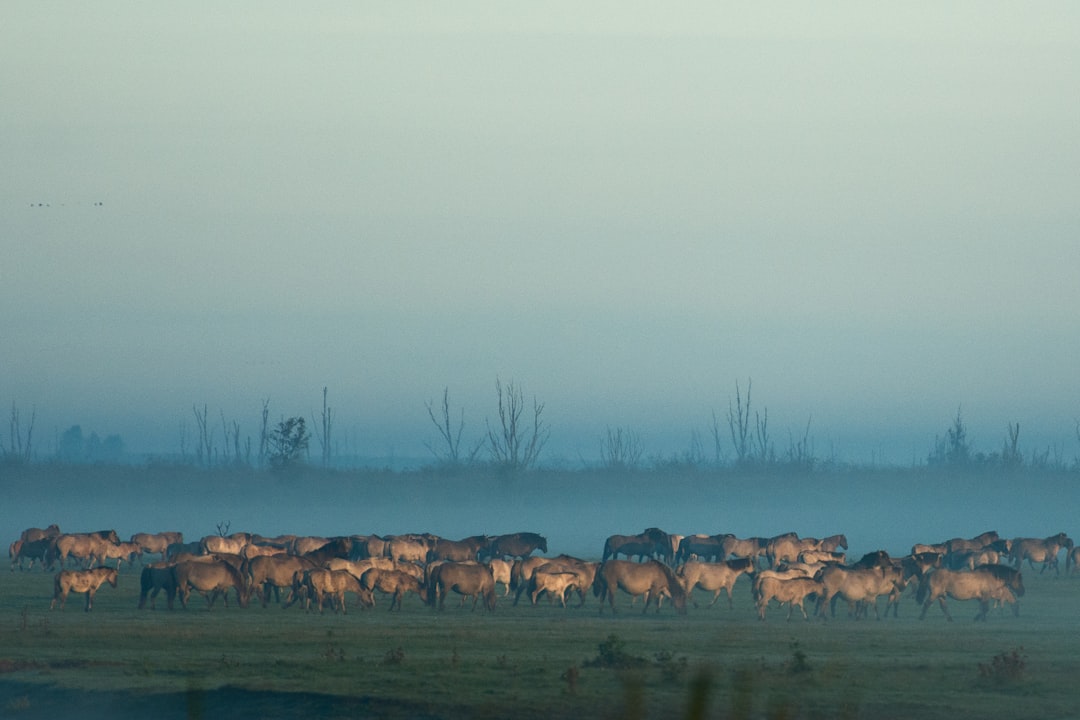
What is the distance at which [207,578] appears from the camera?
36.1 metres

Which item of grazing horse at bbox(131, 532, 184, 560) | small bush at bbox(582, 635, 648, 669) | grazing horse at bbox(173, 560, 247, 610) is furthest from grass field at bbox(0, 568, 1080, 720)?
grazing horse at bbox(131, 532, 184, 560)

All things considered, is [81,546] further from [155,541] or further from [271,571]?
[271,571]

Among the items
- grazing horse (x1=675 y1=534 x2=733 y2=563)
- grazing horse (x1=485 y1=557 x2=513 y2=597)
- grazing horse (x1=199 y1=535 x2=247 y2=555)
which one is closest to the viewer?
grazing horse (x1=485 y1=557 x2=513 y2=597)

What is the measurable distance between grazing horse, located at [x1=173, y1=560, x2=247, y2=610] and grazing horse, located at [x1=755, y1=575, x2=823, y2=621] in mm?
12492

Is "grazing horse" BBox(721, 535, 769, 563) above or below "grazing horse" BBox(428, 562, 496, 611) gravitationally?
above

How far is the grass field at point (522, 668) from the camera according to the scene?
21.6 metres

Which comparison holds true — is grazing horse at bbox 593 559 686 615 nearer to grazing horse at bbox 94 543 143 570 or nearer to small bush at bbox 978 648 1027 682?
small bush at bbox 978 648 1027 682

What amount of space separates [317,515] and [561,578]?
83.2 meters

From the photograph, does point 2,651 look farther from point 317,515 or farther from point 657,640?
point 317,515

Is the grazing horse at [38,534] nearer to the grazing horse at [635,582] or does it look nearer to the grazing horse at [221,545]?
the grazing horse at [221,545]

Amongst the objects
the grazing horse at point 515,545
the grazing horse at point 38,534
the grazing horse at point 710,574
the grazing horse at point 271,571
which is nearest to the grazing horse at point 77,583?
the grazing horse at point 271,571

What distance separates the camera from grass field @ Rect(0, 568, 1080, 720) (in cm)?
2161

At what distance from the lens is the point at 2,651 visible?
26.3 metres

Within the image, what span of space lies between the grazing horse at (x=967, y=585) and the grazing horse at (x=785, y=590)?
2.58 metres
